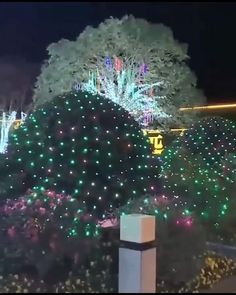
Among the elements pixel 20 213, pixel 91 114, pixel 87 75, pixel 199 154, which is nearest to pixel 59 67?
pixel 87 75

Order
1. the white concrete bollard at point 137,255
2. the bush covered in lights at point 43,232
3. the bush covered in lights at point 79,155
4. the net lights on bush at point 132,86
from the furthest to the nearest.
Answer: the net lights on bush at point 132,86 → the bush covered in lights at point 79,155 → the bush covered in lights at point 43,232 → the white concrete bollard at point 137,255

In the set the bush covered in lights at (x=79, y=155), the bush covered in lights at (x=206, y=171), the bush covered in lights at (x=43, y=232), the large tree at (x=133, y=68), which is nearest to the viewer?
the bush covered in lights at (x=43, y=232)

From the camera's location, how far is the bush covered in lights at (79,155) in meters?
8.98

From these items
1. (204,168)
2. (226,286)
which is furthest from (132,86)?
(226,286)

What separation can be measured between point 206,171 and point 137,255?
5578 mm

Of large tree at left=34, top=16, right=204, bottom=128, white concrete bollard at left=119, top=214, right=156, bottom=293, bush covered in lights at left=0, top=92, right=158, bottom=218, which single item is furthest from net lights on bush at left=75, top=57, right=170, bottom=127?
white concrete bollard at left=119, top=214, right=156, bottom=293

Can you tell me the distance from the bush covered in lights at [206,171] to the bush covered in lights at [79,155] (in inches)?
35.3

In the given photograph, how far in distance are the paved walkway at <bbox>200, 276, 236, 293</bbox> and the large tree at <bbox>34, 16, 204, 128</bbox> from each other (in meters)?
20.7

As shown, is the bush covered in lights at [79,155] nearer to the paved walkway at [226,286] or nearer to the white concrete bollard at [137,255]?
the paved walkway at [226,286]

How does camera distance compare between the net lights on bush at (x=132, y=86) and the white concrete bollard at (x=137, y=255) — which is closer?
the white concrete bollard at (x=137, y=255)

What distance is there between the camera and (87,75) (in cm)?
2806

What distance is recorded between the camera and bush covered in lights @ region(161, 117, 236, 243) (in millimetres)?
9789

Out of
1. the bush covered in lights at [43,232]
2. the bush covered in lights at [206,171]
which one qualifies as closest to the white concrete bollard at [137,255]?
the bush covered in lights at [43,232]

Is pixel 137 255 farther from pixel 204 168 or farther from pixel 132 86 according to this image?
pixel 132 86
